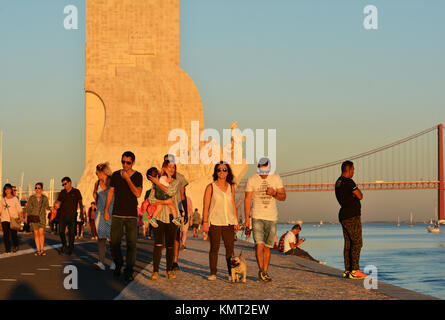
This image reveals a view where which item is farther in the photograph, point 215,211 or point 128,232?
point 128,232

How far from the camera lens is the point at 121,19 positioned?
167 feet

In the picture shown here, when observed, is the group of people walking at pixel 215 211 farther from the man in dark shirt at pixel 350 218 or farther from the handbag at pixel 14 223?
the handbag at pixel 14 223

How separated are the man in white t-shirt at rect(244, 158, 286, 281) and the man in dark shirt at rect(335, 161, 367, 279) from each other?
0.97 metres

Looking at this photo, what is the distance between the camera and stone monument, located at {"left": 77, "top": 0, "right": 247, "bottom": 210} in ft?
157

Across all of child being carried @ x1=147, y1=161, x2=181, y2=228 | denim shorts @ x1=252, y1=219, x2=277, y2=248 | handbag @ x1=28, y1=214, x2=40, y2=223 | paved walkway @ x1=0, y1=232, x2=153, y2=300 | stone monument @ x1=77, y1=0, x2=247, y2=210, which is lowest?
paved walkway @ x1=0, y1=232, x2=153, y2=300

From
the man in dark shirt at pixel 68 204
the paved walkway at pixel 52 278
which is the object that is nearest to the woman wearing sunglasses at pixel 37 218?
the paved walkway at pixel 52 278

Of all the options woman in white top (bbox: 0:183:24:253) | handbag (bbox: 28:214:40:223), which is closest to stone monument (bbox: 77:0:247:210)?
woman in white top (bbox: 0:183:24:253)

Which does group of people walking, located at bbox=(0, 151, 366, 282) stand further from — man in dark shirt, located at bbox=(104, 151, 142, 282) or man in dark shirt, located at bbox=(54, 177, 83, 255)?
man in dark shirt, located at bbox=(54, 177, 83, 255)

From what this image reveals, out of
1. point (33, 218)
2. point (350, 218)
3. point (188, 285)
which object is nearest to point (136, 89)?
point (33, 218)

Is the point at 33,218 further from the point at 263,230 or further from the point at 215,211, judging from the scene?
the point at 263,230

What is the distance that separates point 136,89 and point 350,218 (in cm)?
3953

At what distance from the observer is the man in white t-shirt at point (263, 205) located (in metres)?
9.31

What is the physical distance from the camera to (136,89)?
48.5 m
